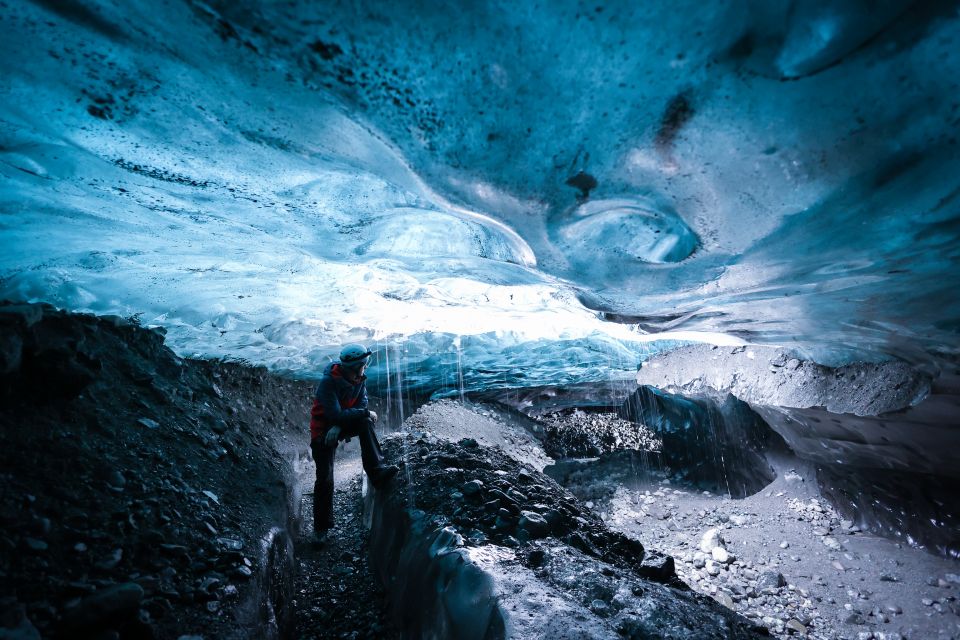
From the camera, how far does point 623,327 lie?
18.7 feet

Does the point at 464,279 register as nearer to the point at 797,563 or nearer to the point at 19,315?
the point at 19,315

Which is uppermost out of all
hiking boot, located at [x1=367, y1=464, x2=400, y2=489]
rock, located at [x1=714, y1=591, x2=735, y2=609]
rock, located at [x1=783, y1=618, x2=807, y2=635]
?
hiking boot, located at [x1=367, y1=464, x2=400, y2=489]

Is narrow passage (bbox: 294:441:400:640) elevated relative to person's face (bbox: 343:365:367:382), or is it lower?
lower

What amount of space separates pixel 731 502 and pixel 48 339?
1107cm

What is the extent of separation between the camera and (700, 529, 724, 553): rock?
564cm

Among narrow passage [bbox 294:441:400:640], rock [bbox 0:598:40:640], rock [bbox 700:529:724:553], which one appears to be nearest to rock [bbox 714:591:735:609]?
rock [bbox 700:529:724:553]


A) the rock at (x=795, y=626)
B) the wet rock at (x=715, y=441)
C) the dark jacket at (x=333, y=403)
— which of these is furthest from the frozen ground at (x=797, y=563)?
the dark jacket at (x=333, y=403)

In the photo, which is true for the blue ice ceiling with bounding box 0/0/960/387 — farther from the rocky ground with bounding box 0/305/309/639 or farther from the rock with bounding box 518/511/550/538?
the rock with bounding box 518/511/550/538

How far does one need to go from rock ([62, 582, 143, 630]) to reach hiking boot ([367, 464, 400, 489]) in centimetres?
270

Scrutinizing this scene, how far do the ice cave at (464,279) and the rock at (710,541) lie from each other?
52mm

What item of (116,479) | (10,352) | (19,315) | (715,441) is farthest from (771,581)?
(19,315)

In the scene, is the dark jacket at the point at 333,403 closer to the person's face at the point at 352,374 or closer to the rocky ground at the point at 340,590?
the person's face at the point at 352,374

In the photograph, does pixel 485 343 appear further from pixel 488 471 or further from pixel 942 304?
pixel 942 304

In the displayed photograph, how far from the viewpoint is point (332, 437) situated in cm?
453
